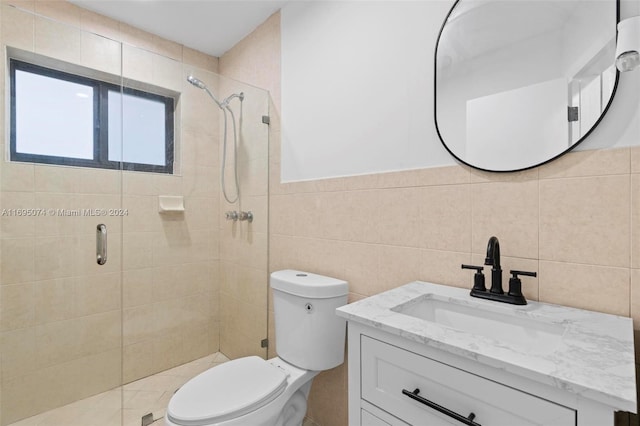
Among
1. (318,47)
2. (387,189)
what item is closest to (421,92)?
(387,189)

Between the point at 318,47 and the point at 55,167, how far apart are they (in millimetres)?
1510

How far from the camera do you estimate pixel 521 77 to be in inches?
40.3

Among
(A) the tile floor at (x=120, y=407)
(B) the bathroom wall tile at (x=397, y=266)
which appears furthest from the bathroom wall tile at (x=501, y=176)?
(A) the tile floor at (x=120, y=407)

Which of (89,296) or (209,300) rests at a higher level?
(89,296)

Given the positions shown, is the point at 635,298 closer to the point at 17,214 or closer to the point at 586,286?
the point at 586,286

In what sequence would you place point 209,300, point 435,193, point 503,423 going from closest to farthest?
1. point 503,423
2. point 435,193
3. point 209,300

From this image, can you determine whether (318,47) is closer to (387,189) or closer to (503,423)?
(387,189)

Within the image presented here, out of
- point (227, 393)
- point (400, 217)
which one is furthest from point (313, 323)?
point (400, 217)

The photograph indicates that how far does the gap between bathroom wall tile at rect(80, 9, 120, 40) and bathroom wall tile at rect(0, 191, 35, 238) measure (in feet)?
3.70

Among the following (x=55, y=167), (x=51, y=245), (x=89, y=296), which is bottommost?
(x=89, y=296)

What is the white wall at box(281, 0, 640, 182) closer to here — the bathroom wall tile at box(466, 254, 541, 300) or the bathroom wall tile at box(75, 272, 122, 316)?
the bathroom wall tile at box(466, 254, 541, 300)

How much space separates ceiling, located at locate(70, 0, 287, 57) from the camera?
6.24 feet

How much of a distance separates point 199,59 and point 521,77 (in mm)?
2292

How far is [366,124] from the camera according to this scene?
146 centimetres
